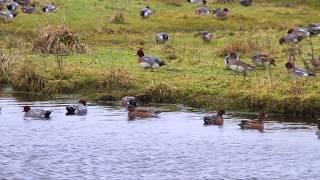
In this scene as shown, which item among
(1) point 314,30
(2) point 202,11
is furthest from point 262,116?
(2) point 202,11

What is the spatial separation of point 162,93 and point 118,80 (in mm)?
2223

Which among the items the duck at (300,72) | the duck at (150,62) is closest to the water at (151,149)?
the duck at (300,72)

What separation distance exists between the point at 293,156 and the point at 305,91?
6.56 metres

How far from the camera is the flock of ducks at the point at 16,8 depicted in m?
46.3

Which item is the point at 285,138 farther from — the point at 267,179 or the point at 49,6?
the point at 49,6

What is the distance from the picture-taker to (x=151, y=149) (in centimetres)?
2159

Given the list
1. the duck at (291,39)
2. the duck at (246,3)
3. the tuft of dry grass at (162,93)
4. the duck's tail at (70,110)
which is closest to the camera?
the duck's tail at (70,110)

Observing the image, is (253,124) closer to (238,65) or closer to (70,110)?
(70,110)

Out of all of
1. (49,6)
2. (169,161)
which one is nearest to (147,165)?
(169,161)

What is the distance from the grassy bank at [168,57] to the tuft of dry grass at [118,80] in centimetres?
3

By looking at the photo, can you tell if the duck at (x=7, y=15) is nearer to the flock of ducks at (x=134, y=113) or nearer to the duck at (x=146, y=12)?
the duck at (x=146, y=12)

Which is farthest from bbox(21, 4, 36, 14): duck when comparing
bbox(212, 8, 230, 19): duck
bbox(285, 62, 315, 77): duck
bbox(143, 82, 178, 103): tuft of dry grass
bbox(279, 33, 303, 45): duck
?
bbox(285, 62, 315, 77): duck

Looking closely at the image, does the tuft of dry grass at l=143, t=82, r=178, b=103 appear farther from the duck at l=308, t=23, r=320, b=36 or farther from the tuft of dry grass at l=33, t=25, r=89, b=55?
the duck at l=308, t=23, r=320, b=36

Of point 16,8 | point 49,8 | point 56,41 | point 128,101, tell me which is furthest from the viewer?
point 16,8
